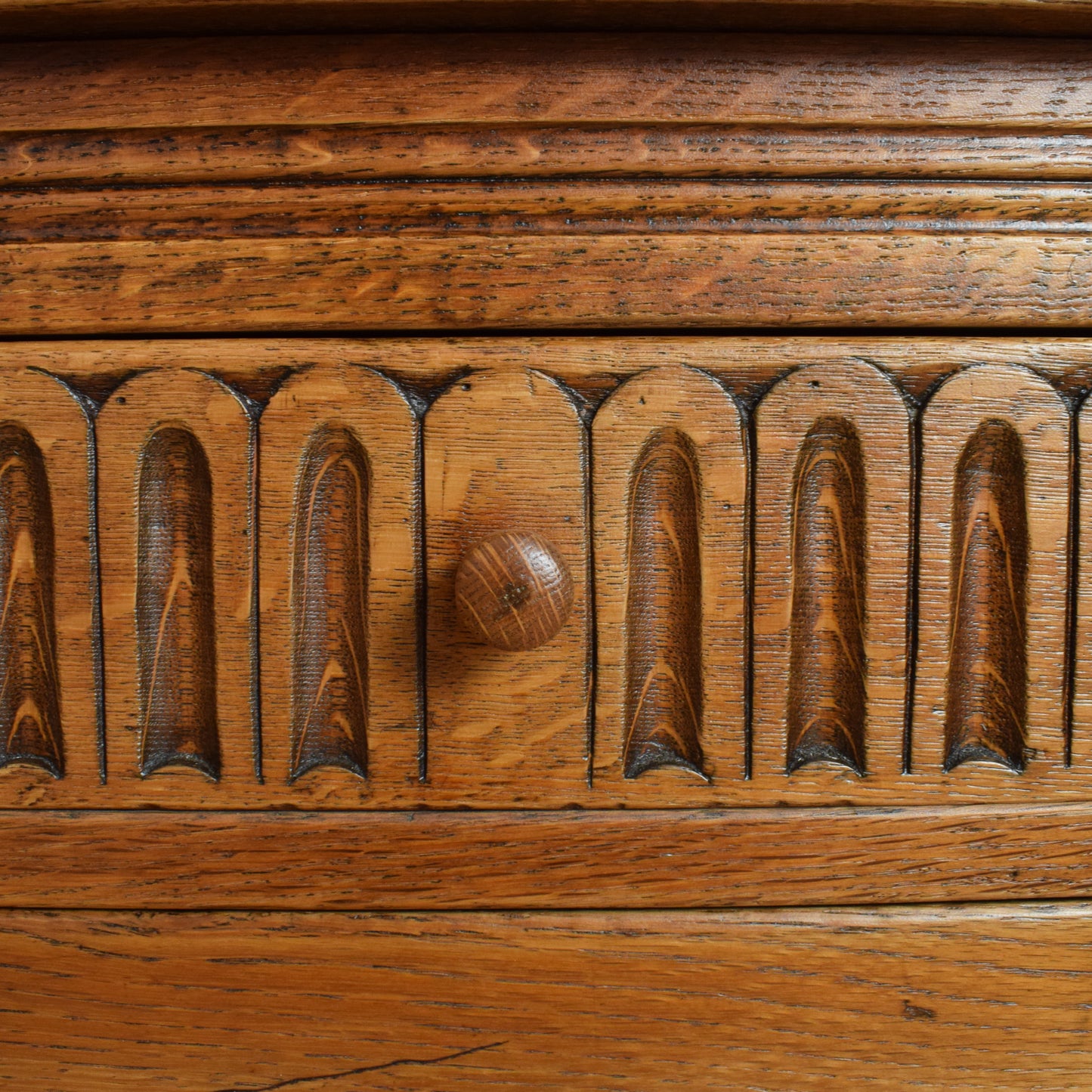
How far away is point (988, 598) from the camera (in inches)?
17.7

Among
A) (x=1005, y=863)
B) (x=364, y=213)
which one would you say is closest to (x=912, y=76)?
(x=364, y=213)

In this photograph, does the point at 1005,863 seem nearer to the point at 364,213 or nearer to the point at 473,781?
the point at 473,781

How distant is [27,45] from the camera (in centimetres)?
45

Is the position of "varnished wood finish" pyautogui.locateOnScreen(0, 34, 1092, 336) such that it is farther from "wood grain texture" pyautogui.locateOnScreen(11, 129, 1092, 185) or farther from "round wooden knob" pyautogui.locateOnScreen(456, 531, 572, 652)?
"round wooden knob" pyautogui.locateOnScreen(456, 531, 572, 652)

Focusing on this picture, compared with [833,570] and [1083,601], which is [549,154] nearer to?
[833,570]

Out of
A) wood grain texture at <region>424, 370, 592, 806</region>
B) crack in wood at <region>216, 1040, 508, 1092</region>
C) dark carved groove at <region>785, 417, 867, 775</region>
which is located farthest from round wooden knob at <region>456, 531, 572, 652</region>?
crack in wood at <region>216, 1040, 508, 1092</region>

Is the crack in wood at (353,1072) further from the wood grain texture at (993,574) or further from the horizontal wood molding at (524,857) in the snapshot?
the wood grain texture at (993,574)

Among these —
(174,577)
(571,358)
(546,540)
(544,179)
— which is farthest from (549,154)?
(174,577)

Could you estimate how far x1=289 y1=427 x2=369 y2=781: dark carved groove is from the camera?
17.5 inches

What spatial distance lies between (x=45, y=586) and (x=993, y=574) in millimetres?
541

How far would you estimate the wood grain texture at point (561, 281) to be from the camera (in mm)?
445

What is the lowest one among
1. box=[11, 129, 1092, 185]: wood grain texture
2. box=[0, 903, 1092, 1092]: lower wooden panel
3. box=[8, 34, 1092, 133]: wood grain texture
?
box=[0, 903, 1092, 1092]: lower wooden panel

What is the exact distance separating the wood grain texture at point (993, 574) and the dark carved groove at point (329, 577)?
32 cm

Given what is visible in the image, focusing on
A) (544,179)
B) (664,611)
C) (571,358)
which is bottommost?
(664,611)
